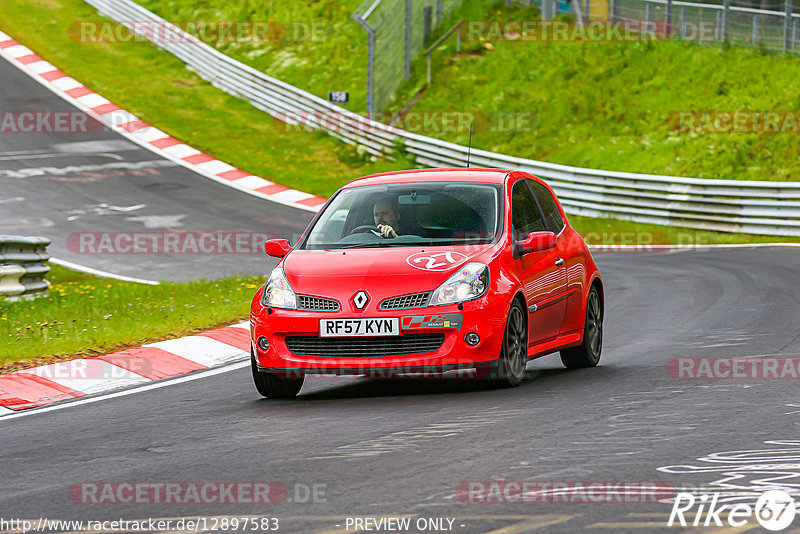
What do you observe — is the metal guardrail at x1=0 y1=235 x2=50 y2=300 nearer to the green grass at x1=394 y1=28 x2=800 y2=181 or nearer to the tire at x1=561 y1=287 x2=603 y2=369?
the tire at x1=561 y1=287 x2=603 y2=369

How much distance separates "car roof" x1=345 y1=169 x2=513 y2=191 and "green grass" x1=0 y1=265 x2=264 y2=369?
9.28 ft

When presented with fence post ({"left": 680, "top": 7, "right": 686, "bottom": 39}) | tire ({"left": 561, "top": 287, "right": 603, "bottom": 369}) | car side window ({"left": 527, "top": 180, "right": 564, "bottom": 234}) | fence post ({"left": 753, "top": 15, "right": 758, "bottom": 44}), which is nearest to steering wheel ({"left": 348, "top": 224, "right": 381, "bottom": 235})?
car side window ({"left": 527, "top": 180, "right": 564, "bottom": 234})

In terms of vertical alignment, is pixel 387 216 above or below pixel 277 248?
above

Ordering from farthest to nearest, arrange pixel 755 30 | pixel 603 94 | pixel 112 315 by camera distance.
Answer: pixel 603 94 → pixel 755 30 → pixel 112 315

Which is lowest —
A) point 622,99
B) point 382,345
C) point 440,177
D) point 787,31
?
point 382,345

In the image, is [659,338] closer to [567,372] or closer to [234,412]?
[567,372]

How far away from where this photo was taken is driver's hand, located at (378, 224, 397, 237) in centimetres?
879

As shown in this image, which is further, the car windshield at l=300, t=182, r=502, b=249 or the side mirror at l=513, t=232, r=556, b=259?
the car windshield at l=300, t=182, r=502, b=249

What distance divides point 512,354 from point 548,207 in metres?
1.96

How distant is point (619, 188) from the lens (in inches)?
1006

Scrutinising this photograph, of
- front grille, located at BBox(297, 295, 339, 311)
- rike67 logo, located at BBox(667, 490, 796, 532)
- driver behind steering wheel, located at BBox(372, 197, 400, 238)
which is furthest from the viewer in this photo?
driver behind steering wheel, located at BBox(372, 197, 400, 238)

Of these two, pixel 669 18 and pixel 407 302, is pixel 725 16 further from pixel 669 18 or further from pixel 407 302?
pixel 407 302

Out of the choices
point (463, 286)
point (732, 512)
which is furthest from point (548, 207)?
point (732, 512)

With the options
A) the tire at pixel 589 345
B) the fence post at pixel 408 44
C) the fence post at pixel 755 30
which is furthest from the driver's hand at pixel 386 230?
the fence post at pixel 408 44
